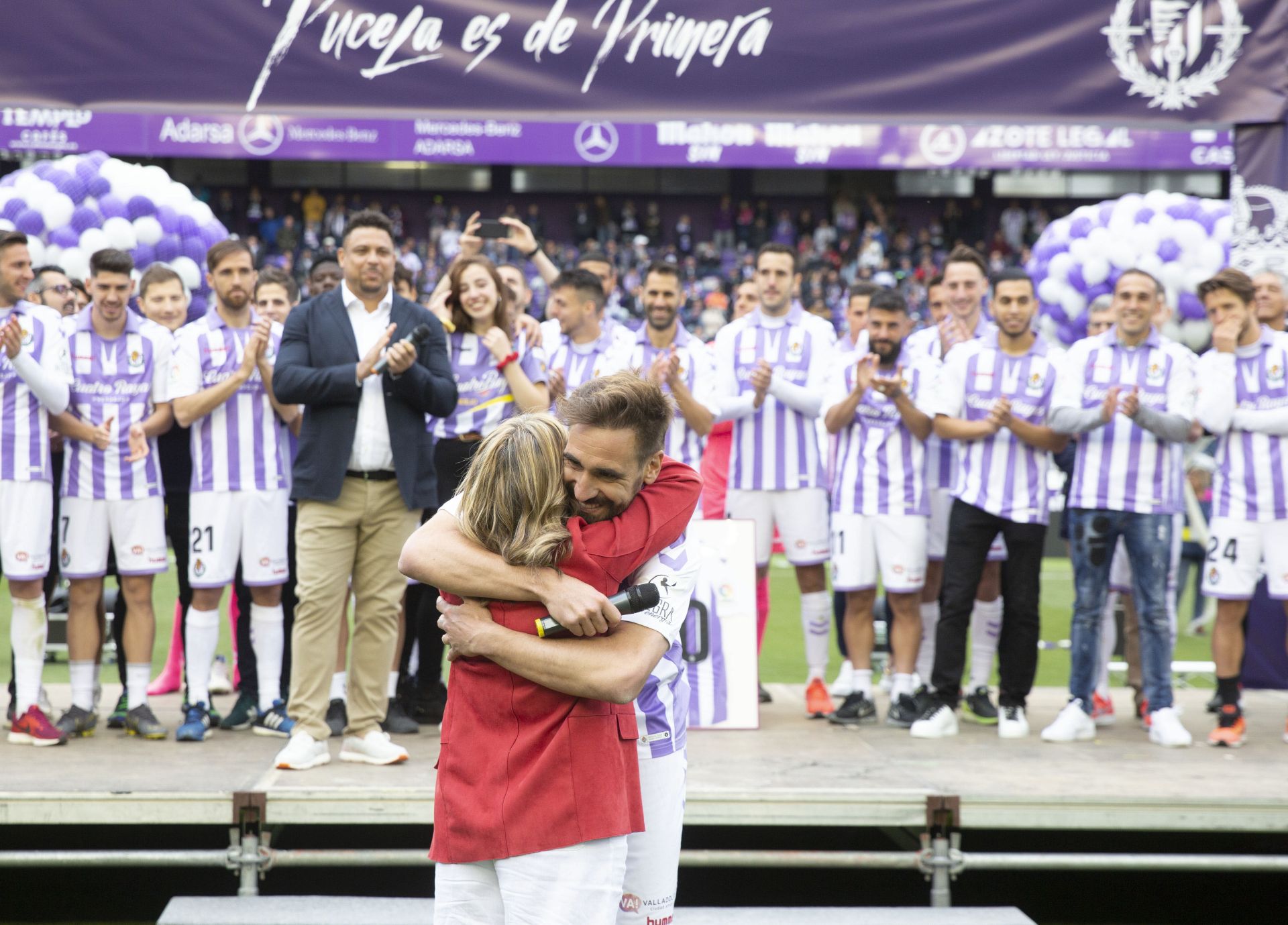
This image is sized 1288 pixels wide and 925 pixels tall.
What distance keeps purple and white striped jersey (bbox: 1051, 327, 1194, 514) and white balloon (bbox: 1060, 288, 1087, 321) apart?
306 inches

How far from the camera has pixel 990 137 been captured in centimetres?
1841

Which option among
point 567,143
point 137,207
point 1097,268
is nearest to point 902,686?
point 137,207

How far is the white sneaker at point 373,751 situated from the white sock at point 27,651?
56.3 inches

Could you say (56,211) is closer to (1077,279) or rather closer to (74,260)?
(74,260)

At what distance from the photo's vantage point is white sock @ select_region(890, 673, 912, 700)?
590cm

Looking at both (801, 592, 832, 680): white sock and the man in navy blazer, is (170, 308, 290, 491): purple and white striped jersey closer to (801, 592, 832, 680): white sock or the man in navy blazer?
the man in navy blazer

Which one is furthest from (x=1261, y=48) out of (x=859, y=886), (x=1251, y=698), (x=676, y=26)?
(x=859, y=886)

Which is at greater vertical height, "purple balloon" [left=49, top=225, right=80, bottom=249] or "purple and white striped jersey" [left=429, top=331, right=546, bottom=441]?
"purple balloon" [left=49, top=225, right=80, bottom=249]

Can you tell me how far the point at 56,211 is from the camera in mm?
9602

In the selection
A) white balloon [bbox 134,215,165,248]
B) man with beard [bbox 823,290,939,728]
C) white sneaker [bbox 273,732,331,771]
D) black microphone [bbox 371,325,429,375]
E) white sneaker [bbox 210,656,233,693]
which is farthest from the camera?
white balloon [bbox 134,215,165,248]

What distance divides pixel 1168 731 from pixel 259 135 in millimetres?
19376

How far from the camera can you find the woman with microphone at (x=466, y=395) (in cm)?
555

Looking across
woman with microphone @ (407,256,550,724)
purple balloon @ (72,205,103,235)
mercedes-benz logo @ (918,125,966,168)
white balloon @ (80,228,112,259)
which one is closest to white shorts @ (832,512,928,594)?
woman with microphone @ (407,256,550,724)

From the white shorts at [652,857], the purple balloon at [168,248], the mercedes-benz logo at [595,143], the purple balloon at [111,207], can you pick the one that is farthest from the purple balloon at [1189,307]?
the white shorts at [652,857]
